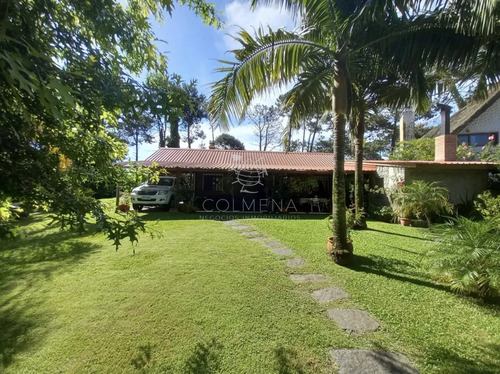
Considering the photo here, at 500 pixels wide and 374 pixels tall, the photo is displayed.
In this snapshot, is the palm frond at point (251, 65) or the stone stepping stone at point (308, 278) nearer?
the stone stepping stone at point (308, 278)

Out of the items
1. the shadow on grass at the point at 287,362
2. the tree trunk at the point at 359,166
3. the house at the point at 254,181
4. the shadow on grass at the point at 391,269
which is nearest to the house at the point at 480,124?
the house at the point at 254,181

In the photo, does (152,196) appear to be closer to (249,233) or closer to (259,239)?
(249,233)

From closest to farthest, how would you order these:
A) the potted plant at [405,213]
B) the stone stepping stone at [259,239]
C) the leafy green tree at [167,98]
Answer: the leafy green tree at [167,98]
the stone stepping stone at [259,239]
the potted plant at [405,213]

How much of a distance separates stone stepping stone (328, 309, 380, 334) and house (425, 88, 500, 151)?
72.0ft

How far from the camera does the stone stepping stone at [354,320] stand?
3.56 metres

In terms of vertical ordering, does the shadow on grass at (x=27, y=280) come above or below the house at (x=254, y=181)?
below

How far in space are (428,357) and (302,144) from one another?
134 feet

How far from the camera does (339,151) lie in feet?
19.4

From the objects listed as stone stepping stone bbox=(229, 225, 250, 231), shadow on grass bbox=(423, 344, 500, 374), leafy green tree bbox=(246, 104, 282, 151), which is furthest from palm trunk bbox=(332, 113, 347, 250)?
leafy green tree bbox=(246, 104, 282, 151)

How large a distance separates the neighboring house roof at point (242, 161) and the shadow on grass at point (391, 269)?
8724mm

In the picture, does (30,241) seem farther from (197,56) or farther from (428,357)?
(428,357)

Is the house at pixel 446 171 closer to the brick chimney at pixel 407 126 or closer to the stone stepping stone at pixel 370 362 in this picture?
the brick chimney at pixel 407 126

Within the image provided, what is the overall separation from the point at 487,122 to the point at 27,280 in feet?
92.8

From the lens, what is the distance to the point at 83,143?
310 cm
